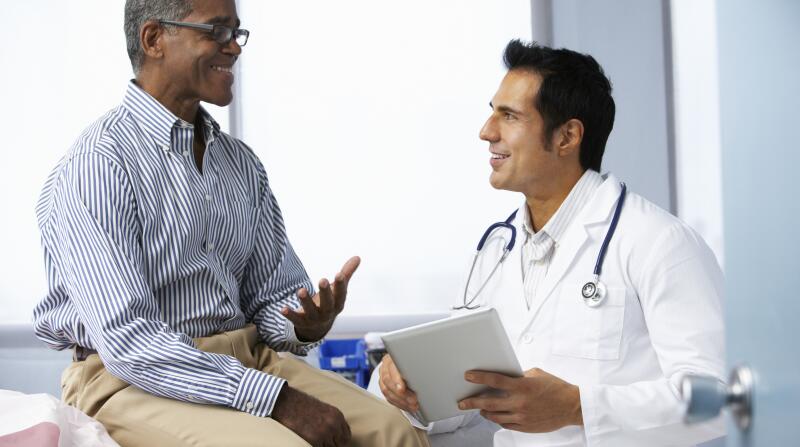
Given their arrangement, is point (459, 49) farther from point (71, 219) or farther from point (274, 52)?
point (71, 219)

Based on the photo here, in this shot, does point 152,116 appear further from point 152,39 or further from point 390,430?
point 390,430

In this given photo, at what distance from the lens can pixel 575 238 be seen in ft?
6.32

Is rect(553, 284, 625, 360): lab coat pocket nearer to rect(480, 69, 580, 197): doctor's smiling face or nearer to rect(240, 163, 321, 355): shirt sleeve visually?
rect(480, 69, 580, 197): doctor's smiling face

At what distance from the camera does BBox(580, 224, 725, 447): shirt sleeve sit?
1691mm

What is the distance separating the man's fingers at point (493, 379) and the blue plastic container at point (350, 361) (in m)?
1.84

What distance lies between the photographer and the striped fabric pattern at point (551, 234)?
6.64 feet

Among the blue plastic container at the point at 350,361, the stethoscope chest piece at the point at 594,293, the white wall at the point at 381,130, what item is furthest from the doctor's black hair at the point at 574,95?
the white wall at the point at 381,130

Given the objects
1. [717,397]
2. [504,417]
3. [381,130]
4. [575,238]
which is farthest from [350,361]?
[717,397]

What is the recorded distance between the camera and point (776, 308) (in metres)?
0.66

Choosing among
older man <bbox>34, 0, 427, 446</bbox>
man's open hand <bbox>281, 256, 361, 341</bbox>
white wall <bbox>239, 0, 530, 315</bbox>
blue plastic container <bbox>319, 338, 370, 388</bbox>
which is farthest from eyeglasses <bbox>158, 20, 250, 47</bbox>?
white wall <bbox>239, 0, 530, 315</bbox>

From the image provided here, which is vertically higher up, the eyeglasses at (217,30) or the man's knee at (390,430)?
the eyeglasses at (217,30)

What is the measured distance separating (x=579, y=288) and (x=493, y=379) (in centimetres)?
35

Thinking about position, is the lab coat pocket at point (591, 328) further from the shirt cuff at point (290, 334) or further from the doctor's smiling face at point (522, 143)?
the shirt cuff at point (290, 334)

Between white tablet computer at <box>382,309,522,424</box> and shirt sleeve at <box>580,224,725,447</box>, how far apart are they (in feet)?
0.70
